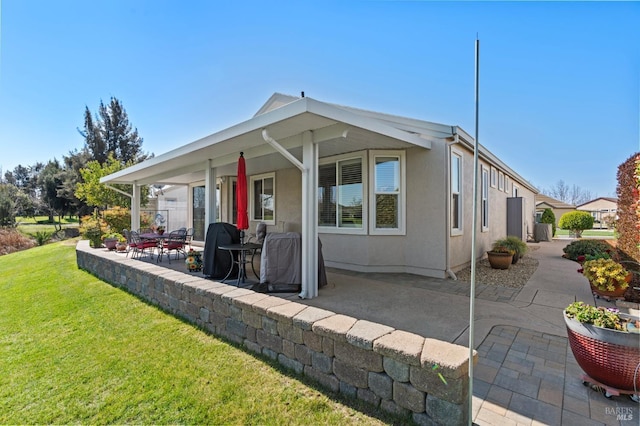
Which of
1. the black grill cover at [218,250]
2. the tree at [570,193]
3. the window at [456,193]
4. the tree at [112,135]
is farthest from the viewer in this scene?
the tree at [570,193]

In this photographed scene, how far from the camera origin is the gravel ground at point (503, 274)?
6.29 meters

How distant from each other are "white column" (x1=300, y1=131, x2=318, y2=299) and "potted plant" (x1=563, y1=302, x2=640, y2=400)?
322 centimetres

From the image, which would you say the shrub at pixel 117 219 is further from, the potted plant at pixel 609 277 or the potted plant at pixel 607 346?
the potted plant at pixel 609 277

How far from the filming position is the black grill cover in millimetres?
5805

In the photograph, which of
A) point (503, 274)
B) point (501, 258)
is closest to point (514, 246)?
point (501, 258)

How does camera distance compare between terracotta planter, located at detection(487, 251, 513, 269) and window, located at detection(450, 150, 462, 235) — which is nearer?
window, located at detection(450, 150, 462, 235)

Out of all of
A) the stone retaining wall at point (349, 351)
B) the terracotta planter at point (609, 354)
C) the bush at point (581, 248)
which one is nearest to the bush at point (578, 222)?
the bush at point (581, 248)

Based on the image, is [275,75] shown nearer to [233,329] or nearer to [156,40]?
[156,40]

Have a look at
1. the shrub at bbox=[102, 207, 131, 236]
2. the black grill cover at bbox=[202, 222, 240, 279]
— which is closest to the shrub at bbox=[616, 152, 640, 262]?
the black grill cover at bbox=[202, 222, 240, 279]

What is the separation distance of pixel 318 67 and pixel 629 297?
869cm

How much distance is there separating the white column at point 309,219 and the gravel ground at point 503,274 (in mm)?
3517

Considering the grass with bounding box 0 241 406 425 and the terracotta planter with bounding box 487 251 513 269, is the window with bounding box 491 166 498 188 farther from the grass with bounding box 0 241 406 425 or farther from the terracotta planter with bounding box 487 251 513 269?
the grass with bounding box 0 241 406 425

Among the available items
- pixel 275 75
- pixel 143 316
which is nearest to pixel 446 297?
pixel 143 316

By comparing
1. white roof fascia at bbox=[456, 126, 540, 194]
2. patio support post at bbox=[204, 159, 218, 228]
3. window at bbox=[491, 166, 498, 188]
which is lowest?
patio support post at bbox=[204, 159, 218, 228]
